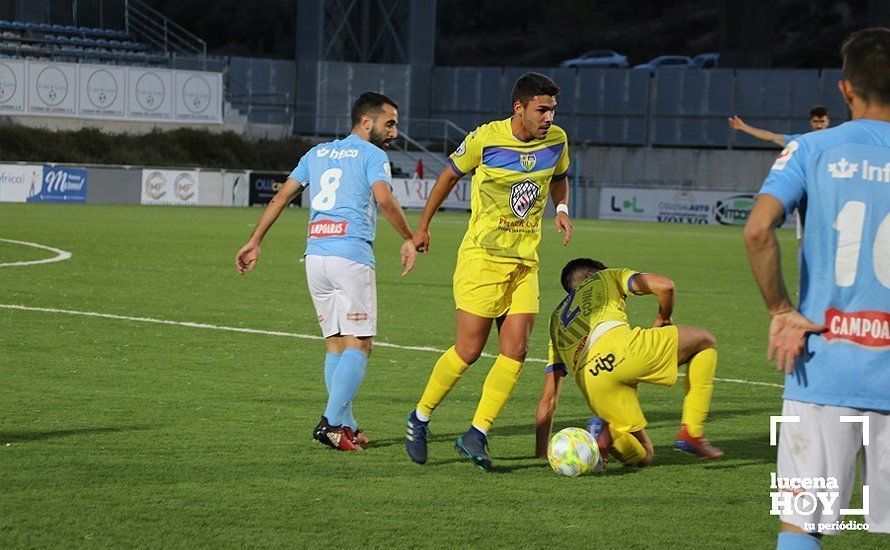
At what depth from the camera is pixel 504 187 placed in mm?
7125

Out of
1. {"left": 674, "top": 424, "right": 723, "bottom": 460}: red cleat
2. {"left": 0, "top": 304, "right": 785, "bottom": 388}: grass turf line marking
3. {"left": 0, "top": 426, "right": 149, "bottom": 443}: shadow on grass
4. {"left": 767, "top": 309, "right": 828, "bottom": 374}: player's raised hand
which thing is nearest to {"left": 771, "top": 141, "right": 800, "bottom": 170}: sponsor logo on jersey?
{"left": 767, "top": 309, "right": 828, "bottom": 374}: player's raised hand

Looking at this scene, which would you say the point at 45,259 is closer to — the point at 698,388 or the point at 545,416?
the point at 545,416

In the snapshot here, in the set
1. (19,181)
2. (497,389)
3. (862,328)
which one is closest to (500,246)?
(497,389)

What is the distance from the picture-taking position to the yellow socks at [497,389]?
22.7 feet

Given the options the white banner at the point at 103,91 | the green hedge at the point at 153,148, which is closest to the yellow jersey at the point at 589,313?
the green hedge at the point at 153,148

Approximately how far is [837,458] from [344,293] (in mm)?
3795

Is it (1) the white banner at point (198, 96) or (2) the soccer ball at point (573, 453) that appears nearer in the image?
(2) the soccer ball at point (573, 453)

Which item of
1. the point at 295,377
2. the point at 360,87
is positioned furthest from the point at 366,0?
the point at 295,377

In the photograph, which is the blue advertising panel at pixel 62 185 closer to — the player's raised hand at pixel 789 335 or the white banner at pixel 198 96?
the white banner at pixel 198 96

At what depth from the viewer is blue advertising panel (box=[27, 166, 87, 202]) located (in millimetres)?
38438

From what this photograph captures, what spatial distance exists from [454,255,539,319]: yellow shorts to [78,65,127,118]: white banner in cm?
3852

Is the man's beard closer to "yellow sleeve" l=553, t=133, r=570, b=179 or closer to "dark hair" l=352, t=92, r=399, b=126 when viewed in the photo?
"dark hair" l=352, t=92, r=399, b=126

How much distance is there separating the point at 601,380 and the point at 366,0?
4731cm

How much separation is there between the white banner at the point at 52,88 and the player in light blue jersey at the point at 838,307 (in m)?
41.2
